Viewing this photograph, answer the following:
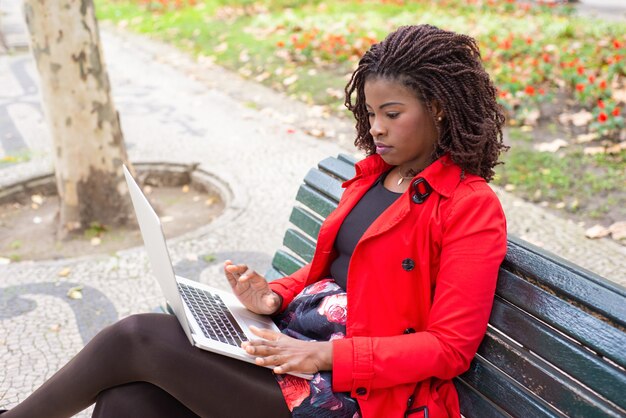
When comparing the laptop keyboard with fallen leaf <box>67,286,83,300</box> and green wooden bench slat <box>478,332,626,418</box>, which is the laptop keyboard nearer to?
green wooden bench slat <box>478,332,626,418</box>

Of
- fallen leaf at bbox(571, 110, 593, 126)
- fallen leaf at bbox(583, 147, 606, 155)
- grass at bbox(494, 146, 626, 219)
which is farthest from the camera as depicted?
fallen leaf at bbox(571, 110, 593, 126)

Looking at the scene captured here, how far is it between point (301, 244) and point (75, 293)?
5.20 feet

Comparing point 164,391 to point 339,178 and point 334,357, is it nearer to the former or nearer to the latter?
point 334,357

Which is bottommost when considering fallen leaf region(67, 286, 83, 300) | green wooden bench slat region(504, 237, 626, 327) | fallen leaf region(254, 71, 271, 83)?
fallen leaf region(254, 71, 271, 83)

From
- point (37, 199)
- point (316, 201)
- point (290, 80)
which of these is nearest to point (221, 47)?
point (290, 80)

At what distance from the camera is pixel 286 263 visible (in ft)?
9.61

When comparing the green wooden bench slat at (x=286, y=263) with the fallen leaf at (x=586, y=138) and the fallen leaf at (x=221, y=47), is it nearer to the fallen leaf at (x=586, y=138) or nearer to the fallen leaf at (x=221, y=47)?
the fallen leaf at (x=586, y=138)

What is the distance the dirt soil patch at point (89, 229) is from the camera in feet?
14.7

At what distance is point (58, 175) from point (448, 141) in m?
3.42

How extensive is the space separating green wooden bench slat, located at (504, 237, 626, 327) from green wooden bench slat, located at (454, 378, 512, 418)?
14.4 inches

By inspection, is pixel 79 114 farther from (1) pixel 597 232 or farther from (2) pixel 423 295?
(1) pixel 597 232

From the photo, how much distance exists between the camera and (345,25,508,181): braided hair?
6.06 feet

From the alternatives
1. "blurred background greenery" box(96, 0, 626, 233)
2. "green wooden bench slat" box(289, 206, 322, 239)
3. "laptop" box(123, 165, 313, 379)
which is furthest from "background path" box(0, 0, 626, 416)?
"green wooden bench slat" box(289, 206, 322, 239)

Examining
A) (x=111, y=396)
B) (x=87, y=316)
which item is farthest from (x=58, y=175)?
(x=111, y=396)
